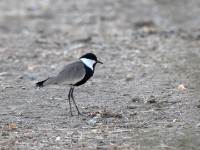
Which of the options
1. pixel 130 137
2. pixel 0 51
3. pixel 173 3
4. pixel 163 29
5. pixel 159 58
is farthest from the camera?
pixel 173 3

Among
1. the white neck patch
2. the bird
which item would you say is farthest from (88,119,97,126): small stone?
the white neck patch

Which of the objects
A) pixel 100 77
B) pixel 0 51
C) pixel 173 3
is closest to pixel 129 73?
pixel 100 77

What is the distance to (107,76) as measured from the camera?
10562 millimetres

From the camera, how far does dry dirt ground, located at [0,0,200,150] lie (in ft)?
23.3

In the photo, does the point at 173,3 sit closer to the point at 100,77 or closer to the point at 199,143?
the point at 100,77

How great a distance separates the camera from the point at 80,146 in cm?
672

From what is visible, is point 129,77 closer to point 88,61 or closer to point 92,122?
point 88,61

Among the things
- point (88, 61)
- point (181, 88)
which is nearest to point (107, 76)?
point (181, 88)

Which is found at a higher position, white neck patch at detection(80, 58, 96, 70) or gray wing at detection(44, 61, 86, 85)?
white neck patch at detection(80, 58, 96, 70)

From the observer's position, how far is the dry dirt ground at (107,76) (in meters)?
7.09

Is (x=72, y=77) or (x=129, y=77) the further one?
(x=129, y=77)

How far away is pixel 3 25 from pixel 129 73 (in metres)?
6.67

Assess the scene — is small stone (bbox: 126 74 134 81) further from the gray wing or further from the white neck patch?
the gray wing

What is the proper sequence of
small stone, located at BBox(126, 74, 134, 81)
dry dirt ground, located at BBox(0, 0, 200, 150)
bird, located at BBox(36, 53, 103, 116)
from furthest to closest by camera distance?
Answer: small stone, located at BBox(126, 74, 134, 81) → bird, located at BBox(36, 53, 103, 116) → dry dirt ground, located at BBox(0, 0, 200, 150)
